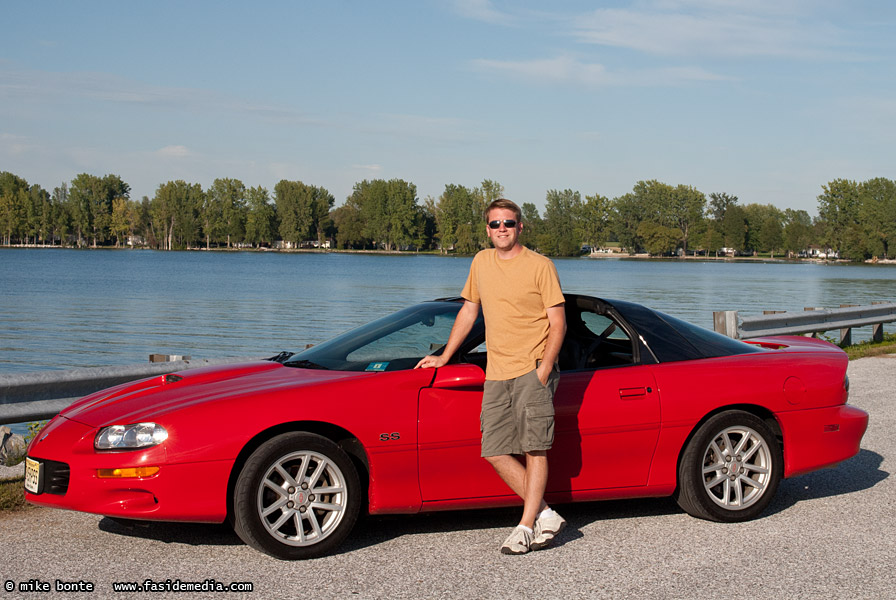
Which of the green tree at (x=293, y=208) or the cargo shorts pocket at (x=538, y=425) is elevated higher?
the green tree at (x=293, y=208)

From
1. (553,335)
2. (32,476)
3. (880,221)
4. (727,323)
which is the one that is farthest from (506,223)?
(880,221)

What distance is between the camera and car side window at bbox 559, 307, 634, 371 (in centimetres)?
545

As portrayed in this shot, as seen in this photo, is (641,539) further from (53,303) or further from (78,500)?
(53,303)

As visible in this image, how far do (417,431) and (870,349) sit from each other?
12.8 meters

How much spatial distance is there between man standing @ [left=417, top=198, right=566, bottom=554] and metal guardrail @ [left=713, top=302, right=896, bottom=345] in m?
8.11

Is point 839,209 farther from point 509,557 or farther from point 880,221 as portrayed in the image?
point 509,557

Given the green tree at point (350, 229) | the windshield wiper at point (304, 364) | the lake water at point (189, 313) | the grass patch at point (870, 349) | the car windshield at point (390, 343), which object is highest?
the green tree at point (350, 229)

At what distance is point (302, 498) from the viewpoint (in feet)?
15.0

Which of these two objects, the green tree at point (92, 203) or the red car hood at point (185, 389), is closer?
the red car hood at point (185, 389)

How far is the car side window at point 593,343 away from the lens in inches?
214

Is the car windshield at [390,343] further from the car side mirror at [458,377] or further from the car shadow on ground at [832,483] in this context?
the car shadow on ground at [832,483]

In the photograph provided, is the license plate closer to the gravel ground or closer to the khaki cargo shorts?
the gravel ground

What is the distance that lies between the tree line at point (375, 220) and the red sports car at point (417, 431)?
154m

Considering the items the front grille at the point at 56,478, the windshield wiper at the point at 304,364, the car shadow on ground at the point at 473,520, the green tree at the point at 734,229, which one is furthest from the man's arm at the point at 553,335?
the green tree at the point at 734,229
